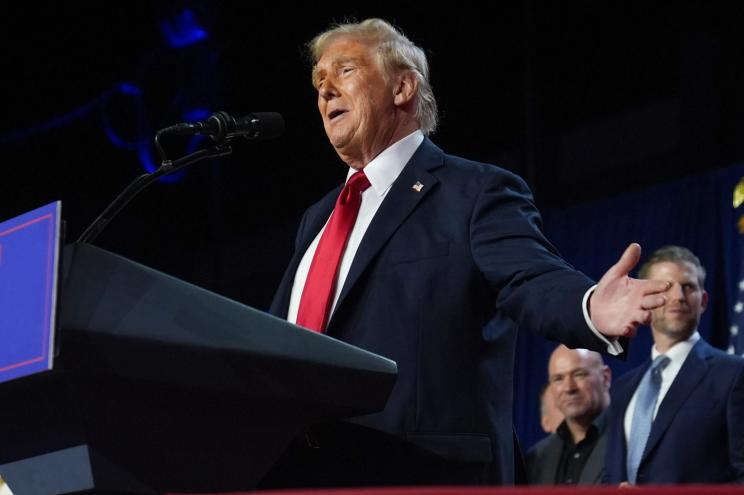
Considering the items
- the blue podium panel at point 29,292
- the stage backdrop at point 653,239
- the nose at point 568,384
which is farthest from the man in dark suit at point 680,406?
the blue podium panel at point 29,292

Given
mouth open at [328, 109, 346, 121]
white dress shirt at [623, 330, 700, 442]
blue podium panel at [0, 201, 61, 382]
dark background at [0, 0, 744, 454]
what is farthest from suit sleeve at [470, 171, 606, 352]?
dark background at [0, 0, 744, 454]

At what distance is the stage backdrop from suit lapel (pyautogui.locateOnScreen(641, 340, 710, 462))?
0.81 meters

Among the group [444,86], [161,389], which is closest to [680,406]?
[161,389]

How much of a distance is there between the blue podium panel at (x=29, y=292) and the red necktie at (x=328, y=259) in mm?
576

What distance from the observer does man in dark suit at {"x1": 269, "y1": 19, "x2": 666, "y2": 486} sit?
1.41 metres

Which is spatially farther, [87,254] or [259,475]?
[259,475]

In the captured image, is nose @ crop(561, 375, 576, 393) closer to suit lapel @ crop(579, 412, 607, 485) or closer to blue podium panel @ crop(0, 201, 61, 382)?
suit lapel @ crop(579, 412, 607, 485)

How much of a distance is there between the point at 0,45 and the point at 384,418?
4.97 meters

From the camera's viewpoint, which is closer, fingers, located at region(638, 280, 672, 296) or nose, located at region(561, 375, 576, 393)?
fingers, located at region(638, 280, 672, 296)

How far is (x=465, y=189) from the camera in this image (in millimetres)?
1654

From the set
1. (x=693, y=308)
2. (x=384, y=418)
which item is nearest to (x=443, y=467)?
(x=384, y=418)

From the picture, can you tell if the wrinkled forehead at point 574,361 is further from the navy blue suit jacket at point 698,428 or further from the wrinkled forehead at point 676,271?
the navy blue suit jacket at point 698,428

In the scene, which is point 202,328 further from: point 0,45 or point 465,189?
point 0,45

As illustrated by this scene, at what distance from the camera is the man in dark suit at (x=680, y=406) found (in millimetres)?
3521
